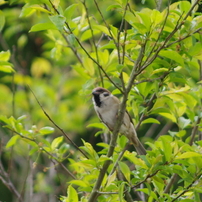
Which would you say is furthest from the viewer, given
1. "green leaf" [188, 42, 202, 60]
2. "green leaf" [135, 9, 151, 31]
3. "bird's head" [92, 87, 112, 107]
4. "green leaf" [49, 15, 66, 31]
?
"bird's head" [92, 87, 112, 107]

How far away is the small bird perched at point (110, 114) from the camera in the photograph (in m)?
3.03

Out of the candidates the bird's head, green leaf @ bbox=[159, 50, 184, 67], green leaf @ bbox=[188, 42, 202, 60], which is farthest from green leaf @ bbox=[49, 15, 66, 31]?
the bird's head

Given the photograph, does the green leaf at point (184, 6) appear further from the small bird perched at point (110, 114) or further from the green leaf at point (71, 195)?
the green leaf at point (71, 195)

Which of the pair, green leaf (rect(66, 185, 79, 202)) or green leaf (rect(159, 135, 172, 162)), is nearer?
green leaf (rect(159, 135, 172, 162))

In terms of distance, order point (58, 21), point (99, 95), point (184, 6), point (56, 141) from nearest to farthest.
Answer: point (58, 21), point (184, 6), point (56, 141), point (99, 95)

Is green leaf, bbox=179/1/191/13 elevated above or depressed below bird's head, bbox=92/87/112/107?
above

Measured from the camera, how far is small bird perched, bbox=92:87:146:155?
3033mm

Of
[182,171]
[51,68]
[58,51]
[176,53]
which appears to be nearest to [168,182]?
[182,171]

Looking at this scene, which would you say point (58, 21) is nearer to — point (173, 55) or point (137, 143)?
point (173, 55)

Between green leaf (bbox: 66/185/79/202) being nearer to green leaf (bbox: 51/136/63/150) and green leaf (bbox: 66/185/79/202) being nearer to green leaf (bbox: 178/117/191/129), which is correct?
green leaf (bbox: 51/136/63/150)

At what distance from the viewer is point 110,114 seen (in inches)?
127

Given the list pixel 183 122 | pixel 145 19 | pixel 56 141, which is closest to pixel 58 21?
pixel 145 19

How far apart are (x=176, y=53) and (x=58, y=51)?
1.28m

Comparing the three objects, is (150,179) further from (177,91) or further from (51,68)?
(51,68)
